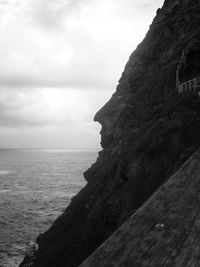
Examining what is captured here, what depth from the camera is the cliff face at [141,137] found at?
17812mm

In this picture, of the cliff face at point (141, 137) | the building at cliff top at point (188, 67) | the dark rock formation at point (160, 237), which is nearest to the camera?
the dark rock formation at point (160, 237)

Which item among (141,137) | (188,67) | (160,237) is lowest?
(160,237)

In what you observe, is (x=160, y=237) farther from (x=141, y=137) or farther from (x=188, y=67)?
(x=188, y=67)

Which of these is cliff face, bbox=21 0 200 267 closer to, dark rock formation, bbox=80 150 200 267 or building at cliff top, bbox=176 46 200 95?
building at cliff top, bbox=176 46 200 95

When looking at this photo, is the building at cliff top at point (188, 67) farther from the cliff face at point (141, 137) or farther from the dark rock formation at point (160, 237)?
the dark rock formation at point (160, 237)

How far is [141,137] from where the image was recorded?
22.1m

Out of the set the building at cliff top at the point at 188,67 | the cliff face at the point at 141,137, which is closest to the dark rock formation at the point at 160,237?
the cliff face at the point at 141,137

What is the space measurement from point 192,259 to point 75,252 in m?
16.6

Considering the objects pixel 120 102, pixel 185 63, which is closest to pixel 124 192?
pixel 185 63

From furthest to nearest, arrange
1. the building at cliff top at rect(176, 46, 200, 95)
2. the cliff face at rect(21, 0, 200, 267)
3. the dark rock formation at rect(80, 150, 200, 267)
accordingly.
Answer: the building at cliff top at rect(176, 46, 200, 95), the cliff face at rect(21, 0, 200, 267), the dark rock formation at rect(80, 150, 200, 267)

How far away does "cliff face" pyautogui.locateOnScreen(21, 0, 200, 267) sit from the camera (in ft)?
58.4

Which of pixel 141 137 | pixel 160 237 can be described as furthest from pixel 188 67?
pixel 160 237

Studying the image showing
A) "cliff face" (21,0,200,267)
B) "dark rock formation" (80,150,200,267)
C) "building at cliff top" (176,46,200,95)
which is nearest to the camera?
"dark rock formation" (80,150,200,267)

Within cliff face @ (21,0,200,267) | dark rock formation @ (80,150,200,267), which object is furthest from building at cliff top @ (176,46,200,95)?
dark rock formation @ (80,150,200,267)
